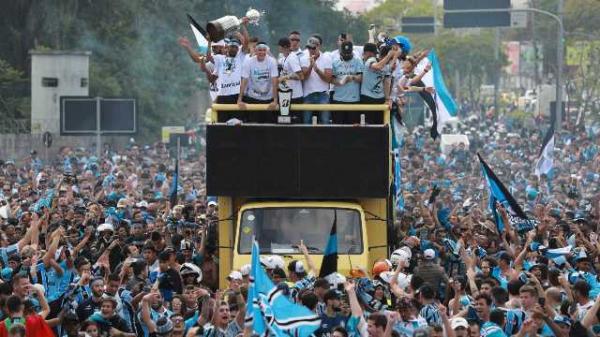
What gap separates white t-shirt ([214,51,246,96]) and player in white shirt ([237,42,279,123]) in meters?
0.13

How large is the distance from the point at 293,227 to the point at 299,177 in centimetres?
51

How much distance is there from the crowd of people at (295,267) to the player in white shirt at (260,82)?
19 millimetres

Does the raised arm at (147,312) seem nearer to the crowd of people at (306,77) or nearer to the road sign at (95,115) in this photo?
the crowd of people at (306,77)

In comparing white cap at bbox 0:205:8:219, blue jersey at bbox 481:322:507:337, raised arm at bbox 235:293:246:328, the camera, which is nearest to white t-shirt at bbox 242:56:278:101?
raised arm at bbox 235:293:246:328

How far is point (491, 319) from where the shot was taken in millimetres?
14578

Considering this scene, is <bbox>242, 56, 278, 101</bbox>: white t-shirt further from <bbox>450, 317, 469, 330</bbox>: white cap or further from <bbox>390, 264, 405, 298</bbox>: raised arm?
<bbox>450, 317, 469, 330</bbox>: white cap

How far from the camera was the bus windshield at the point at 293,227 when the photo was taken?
18938 millimetres

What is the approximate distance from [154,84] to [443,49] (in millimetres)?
50907

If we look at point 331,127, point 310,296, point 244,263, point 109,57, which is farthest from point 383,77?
point 109,57

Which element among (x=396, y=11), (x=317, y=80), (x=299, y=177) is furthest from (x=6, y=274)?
(x=396, y=11)

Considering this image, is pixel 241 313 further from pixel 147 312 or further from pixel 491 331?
pixel 491 331

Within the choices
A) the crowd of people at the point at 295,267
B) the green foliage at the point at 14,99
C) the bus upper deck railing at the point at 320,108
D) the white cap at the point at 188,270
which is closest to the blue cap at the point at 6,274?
the crowd of people at the point at 295,267

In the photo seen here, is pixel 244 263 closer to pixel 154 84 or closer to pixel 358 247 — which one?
pixel 358 247

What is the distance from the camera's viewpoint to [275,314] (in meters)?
13.7
